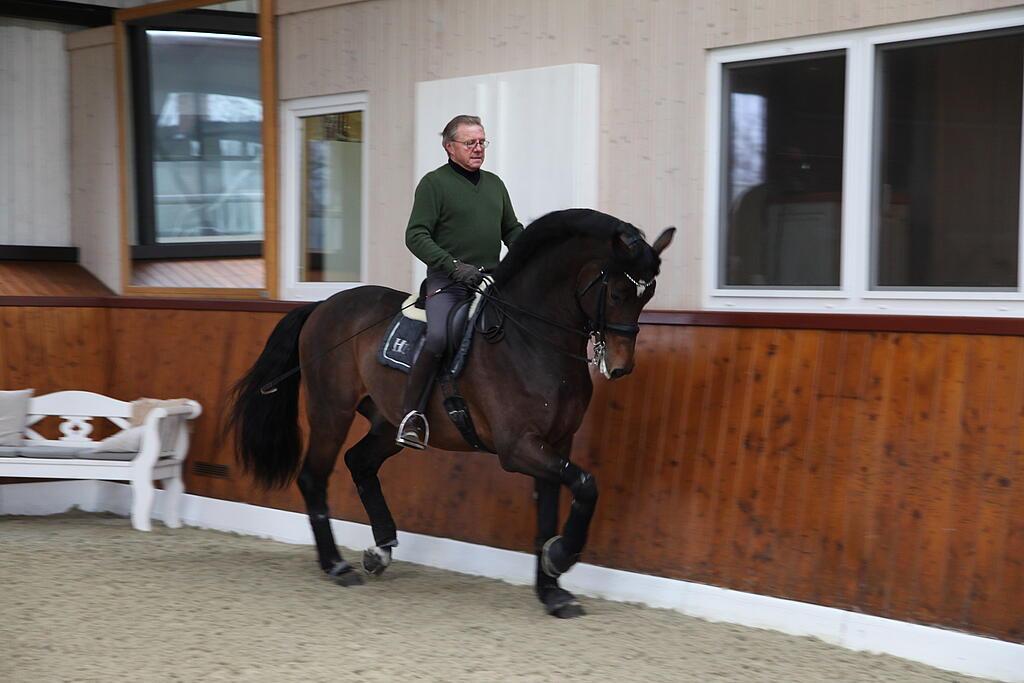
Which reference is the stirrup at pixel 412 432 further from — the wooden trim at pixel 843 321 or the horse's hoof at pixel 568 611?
the wooden trim at pixel 843 321

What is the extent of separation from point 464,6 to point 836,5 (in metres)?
2.27

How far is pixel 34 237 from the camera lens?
8852mm

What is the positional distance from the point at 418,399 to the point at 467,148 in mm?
1151

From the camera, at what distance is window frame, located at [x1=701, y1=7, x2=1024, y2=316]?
4.63 metres

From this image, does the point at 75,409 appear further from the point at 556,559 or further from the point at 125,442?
the point at 556,559

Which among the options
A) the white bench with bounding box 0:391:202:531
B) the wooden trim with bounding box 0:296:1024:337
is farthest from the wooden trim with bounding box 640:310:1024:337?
the white bench with bounding box 0:391:202:531

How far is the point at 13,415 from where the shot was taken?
7.31 metres

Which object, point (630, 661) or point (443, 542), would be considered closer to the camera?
point (630, 661)

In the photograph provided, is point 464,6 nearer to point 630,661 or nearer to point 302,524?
point 302,524

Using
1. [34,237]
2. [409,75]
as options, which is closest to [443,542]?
[409,75]

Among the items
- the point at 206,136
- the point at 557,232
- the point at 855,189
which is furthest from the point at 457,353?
the point at 206,136

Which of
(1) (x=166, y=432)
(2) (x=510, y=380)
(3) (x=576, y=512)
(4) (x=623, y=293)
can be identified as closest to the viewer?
(4) (x=623, y=293)

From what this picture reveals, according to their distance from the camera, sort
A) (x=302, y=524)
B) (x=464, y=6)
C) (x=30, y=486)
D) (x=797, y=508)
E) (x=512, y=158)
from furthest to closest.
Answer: (x=30, y=486) → (x=302, y=524) → (x=464, y=6) → (x=512, y=158) → (x=797, y=508)

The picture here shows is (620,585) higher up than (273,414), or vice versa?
(273,414)
